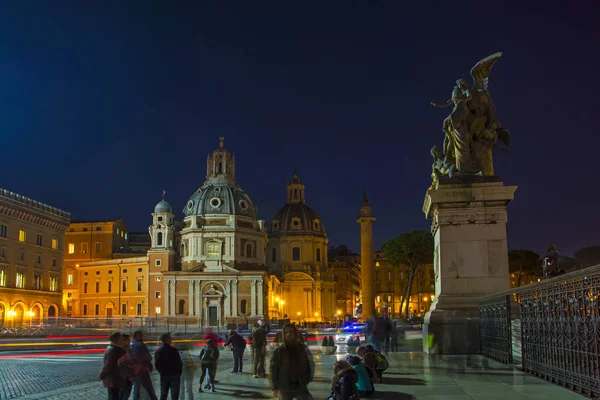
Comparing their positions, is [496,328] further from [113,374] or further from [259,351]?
[113,374]

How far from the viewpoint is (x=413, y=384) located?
1119 cm

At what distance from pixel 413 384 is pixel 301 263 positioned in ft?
387

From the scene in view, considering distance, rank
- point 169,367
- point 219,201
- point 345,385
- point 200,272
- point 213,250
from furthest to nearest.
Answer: point 219,201 → point 213,250 → point 200,272 → point 169,367 → point 345,385

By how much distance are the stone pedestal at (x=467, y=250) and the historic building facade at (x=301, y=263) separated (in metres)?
110

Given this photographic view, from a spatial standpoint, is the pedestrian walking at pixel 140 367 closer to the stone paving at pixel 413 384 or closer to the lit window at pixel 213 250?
the stone paving at pixel 413 384

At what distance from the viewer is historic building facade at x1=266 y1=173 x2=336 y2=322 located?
4953 inches

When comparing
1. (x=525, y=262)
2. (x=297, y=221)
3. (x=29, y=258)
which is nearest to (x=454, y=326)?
(x=29, y=258)

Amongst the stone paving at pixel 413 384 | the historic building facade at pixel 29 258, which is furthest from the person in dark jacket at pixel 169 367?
the historic building facade at pixel 29 258

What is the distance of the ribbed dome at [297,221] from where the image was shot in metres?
130

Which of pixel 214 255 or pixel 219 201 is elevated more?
pixel 219 201

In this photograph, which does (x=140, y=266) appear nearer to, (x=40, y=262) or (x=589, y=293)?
(x=40, y=262)

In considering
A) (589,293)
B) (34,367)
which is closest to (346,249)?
(34,367)

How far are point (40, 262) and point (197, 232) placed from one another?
2757 centimetres

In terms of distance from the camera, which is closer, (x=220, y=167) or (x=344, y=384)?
(x=344, y=384)
